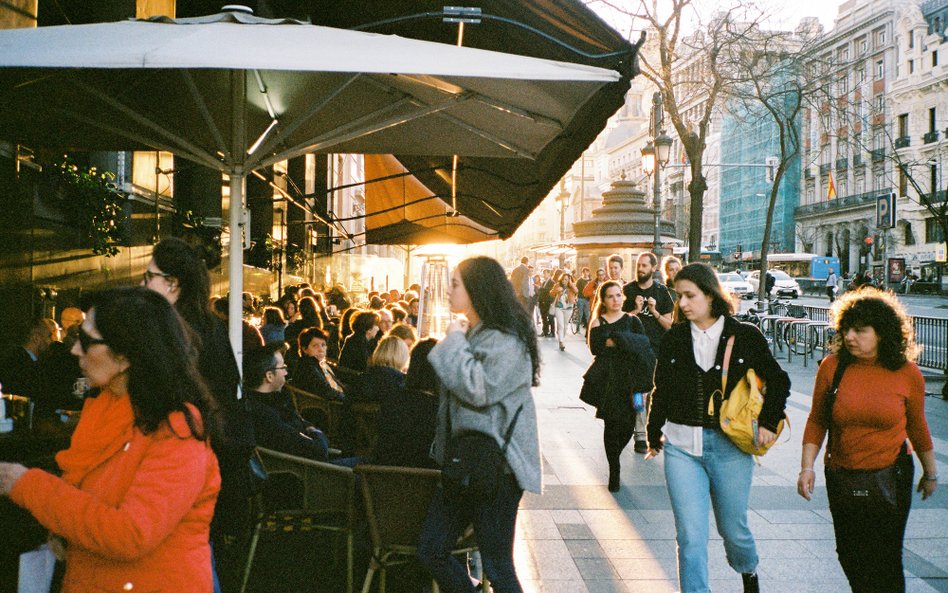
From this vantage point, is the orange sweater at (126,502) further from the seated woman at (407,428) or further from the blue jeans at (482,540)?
the seated woman at (407,428)

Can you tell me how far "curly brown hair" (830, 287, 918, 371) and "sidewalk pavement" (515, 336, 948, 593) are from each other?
0.67 metres

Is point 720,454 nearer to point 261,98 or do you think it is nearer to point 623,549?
point 623,549

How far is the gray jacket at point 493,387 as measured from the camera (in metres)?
3.42

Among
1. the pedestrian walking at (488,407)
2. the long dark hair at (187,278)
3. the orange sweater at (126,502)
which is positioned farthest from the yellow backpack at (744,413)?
the orange sweater at (126,502)

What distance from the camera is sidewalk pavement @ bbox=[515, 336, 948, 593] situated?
4973 millimetres

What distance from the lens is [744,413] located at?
3.98 meters

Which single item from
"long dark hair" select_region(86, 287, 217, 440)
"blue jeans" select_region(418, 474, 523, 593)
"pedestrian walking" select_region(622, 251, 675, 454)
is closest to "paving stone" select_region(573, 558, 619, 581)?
"blue jeans" select_region(418, 474, 523, 593)

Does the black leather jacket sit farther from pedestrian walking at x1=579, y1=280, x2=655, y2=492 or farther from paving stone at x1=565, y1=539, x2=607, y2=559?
pedestrian walking at x1=579, y1=280, x2=655, y2=492

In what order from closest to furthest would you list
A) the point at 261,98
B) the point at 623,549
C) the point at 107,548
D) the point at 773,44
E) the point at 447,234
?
the point at 107,548
the point at 623,549
the point at 261,98
the point at 447,234
the point at 773,44

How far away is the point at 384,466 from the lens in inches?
158

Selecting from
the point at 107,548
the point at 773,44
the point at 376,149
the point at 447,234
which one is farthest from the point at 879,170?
the point at 107,548

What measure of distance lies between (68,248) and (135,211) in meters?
1.90

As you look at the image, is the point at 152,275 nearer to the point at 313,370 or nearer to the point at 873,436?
the point at 873,436

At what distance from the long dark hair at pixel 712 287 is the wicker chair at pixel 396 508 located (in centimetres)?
171
